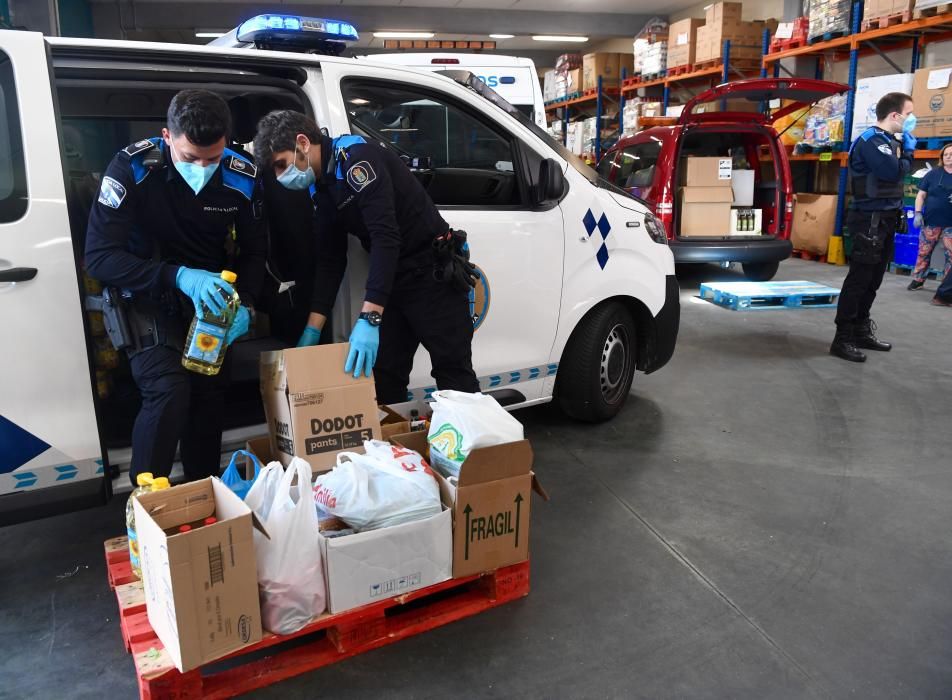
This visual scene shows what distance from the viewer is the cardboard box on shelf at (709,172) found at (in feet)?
26.0

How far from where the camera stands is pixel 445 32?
14.6m

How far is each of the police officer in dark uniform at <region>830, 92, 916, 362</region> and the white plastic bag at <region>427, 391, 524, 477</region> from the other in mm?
3755

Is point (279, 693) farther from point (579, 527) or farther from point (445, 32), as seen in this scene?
point (445, 32)

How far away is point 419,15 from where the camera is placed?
14.2 m

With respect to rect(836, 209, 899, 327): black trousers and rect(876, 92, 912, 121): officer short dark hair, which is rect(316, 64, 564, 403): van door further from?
rect(876, 92, 912, 121): officer short dark hair

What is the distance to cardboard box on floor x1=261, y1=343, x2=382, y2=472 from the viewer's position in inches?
93.9

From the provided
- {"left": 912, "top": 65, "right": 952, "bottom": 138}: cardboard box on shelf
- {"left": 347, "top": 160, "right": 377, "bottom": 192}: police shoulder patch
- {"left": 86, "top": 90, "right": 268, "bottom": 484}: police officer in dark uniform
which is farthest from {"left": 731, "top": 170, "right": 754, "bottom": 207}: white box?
{"left": 86, "top": 90, "right": 268, "bottom": 484}: police officer in dark uniform

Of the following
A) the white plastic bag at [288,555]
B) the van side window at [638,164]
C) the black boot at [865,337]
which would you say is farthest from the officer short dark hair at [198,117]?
the van side window at [638,164]

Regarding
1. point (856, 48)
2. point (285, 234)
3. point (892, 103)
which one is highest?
point (856, 48)

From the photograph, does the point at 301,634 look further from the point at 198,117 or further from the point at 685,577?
the point at 198,117

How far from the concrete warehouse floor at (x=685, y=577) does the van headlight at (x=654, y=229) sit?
3.14 ft

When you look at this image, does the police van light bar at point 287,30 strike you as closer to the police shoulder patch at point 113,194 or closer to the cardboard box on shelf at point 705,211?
the police shoulder patch at point 113,194

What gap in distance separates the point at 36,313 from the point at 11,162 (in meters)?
0.43

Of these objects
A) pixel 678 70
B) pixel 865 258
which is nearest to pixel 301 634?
pixel 865 258
